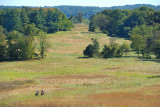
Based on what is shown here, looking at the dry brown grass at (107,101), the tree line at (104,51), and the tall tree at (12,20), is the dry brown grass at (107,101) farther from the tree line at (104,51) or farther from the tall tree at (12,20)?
the tall tree at (12,20)

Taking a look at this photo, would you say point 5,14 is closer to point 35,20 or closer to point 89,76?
point 35,20

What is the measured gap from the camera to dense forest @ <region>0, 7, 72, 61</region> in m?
80.9

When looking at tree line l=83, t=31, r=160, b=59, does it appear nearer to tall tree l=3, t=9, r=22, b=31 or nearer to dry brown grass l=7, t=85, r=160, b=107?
dry brown grass l=7, t=85, r=160, b=107

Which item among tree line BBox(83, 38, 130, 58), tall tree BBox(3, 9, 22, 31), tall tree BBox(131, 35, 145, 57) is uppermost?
tall tree BBox(3, 9, 22, 31)

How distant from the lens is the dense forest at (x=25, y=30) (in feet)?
265

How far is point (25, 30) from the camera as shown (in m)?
107

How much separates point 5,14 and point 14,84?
9973 centimetres

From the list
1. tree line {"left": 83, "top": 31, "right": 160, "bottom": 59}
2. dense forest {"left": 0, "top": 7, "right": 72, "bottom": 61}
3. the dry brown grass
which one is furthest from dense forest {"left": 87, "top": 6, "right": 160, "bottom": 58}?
the dry brown grass

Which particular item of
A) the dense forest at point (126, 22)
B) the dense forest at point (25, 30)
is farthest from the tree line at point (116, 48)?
the dense forest at point (126, 22)

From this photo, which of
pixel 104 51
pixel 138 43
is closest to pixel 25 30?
pixel 104 51

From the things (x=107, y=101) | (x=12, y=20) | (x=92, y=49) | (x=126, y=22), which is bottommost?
(x=92, y=49)

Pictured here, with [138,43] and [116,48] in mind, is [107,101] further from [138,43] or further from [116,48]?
[138,43]

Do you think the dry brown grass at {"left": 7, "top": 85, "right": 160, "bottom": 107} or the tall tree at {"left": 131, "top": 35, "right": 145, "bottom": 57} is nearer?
the dry brown grass at {"left": 7, "top": 85, "right": 160, "bottom": 107}

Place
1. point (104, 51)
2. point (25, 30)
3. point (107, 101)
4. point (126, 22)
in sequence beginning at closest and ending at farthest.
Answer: point (107, 101) < point (104, 51) < point (25, 30) < point (126, 22)
